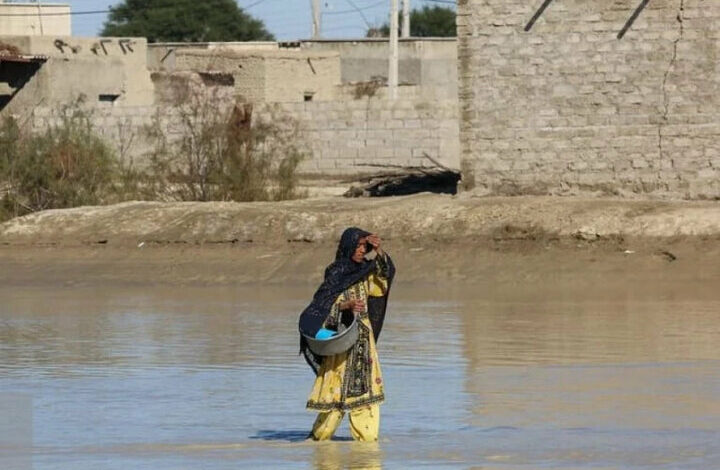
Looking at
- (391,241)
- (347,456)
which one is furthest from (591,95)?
(347,456)

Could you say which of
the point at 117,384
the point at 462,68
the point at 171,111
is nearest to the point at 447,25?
the point at 171,111

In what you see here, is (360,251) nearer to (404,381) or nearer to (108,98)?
(404,381)

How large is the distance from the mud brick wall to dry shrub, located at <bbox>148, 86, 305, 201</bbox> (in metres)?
4.78

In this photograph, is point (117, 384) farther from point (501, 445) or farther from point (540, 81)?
point (540, 81)

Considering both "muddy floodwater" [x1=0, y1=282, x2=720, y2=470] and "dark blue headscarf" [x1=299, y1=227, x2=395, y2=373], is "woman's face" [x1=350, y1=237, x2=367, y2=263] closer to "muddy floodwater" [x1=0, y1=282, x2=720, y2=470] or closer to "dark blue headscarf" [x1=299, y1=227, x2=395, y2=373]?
"dark blue headscarf" [x1=299, y1=227, x2=395, y2=373]

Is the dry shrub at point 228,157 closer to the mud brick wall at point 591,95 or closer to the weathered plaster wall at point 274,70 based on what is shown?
the mud brick wall at point 591,95

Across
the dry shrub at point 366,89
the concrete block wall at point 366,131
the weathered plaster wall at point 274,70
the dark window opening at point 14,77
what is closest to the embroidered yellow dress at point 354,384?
the concrete block wall at point 366,131

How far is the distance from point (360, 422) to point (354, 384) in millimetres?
201

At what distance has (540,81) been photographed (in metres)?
21.8

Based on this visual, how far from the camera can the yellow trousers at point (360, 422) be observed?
900 centimetres

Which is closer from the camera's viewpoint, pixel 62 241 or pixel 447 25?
pixel 62 241

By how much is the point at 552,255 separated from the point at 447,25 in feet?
213

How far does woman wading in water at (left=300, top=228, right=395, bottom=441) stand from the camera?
900 centimetres

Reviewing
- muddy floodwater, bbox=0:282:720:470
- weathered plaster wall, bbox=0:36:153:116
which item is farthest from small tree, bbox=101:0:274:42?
muddy floodwater, bbox=0:282:720:470
